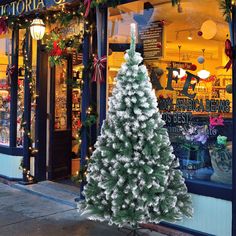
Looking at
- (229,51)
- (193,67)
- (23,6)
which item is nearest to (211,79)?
(193,67)

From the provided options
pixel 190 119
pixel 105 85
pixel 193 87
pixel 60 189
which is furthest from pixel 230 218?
pixel 60 189

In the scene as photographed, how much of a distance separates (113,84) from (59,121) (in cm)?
244

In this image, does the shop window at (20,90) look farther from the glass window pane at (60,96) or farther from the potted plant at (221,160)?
the potted plant at (221,160)

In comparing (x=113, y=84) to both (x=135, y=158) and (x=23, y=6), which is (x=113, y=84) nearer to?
(x=135, y=158)

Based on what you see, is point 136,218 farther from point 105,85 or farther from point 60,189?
point 60,189

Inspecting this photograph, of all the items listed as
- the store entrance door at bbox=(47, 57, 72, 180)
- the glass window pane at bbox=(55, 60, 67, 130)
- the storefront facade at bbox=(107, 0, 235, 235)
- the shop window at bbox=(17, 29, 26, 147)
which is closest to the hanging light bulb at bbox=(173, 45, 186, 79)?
the storefront facade at bbox=(107, 0, 235, 235)

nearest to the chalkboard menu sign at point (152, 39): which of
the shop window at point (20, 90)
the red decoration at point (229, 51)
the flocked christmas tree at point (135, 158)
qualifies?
the red decoration at point (229, 51)

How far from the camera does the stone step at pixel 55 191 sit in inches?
268

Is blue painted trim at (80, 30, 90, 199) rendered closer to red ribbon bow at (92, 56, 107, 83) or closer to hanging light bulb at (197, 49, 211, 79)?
red ribbon bow at (92, 56, 107, 83)

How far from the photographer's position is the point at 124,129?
4387mm

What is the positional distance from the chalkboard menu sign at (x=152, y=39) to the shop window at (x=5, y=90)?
327 cm

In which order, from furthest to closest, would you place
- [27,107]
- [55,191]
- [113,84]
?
[27,107], [55,191], [113,84]

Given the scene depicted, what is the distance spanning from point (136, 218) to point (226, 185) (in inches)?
50.6

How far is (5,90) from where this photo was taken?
855cm
